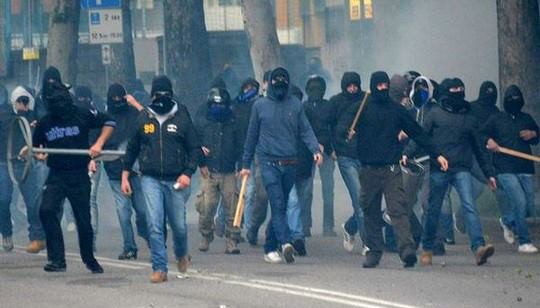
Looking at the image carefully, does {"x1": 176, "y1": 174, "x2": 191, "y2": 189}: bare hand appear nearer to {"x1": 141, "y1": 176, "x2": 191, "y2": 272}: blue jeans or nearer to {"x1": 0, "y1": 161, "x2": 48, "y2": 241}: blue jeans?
{"x1": 141, "y1": 176, "x2": 191, "y2": 272}: blue jeans

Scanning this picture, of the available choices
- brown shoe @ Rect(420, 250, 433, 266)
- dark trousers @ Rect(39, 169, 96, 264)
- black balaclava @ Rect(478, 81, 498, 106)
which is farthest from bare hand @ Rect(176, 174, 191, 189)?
black balaclava @ Rect(478, 81, 498, 106)

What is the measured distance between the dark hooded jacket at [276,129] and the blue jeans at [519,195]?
2.64 metres

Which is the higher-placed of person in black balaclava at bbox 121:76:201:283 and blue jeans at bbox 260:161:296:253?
person in black balaclava at bbox 121:76:201:283

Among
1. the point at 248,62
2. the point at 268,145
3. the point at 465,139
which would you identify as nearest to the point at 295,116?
the point at 268,145

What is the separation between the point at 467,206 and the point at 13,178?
5047 millimetres

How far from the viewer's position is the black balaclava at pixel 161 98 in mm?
15844

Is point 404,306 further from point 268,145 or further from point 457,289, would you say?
point 268,145

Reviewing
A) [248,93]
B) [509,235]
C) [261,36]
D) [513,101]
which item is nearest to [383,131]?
[513,101]

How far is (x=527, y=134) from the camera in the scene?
760 inches

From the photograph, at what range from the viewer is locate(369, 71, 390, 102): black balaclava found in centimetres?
1706

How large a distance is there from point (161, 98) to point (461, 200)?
12.3ft

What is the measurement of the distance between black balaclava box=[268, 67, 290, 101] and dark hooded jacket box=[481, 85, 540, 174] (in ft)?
8.78

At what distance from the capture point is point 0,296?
48.8 ft

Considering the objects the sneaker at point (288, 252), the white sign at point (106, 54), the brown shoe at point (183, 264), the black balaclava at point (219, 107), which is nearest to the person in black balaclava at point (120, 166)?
the black balaclava at point (219, 107)
